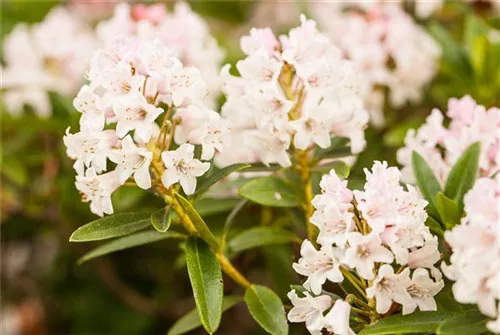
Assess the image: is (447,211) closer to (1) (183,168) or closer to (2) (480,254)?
(2) (480,254)

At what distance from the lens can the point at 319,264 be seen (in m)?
0.95

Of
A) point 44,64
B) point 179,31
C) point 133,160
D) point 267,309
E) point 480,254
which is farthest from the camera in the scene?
point 44,64

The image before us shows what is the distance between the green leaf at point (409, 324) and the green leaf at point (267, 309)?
0.19 metres

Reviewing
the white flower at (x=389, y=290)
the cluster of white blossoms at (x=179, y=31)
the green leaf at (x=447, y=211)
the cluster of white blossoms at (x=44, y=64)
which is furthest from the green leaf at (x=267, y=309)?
the cluster of white blossoms at (x=44, y=64)

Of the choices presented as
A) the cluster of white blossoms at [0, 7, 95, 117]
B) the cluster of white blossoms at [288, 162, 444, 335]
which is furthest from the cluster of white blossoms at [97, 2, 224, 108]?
the cluster of white blossoms at [288, 162, 444, 335]

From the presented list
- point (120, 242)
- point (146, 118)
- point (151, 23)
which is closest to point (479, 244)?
point (146, 118)

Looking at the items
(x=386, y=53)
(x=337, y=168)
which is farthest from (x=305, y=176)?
(x=386, y=53)

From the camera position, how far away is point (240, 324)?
2.25 meters

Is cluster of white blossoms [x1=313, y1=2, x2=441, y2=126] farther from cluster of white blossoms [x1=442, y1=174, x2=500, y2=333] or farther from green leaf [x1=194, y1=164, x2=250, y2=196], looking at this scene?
cluster of white blossoms [x1=442, y1=174, x2=500, y2=333]

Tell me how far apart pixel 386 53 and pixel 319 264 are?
92 cm

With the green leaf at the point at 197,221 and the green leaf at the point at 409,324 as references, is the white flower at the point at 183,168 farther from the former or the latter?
the green leaf at the point at 409,324

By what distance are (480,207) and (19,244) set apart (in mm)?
1916

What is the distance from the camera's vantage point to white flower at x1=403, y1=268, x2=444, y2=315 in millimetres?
950

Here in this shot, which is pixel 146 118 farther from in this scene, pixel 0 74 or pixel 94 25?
pixel 94 25
